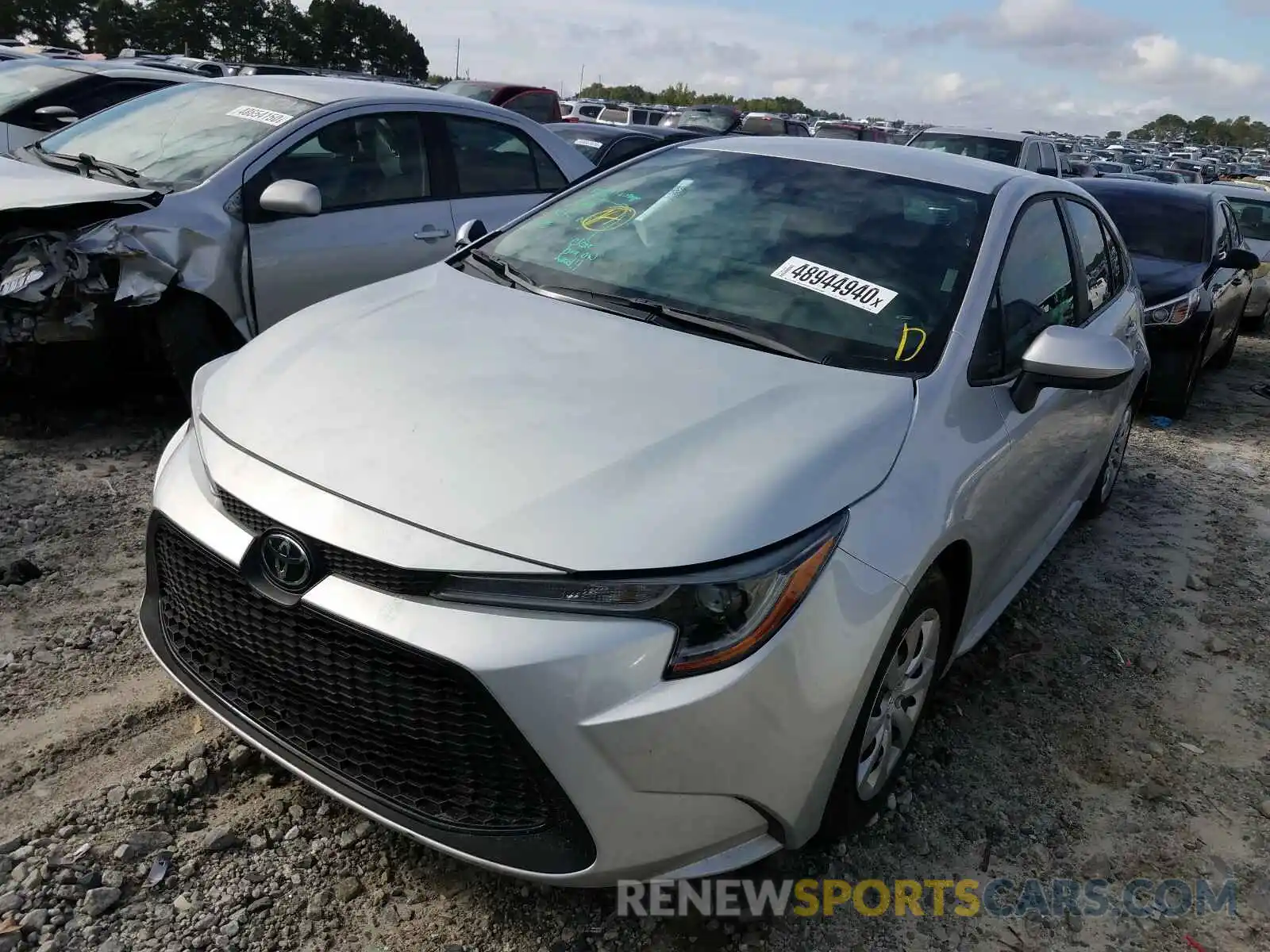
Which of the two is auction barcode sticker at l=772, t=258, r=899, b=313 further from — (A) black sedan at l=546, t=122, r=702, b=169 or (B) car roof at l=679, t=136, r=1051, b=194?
(A) black sedan at l=546, t=122, r=702, b=169

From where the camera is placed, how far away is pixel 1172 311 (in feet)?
22.4

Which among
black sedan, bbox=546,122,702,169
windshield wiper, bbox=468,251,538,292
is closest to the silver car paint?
windshield wiper, bbox=468,251,538,292

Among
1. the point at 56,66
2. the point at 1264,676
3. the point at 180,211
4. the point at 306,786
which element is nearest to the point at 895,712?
the point at 306,786

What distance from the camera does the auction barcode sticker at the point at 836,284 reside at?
9.27 ft

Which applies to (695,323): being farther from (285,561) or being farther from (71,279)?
(71,279)

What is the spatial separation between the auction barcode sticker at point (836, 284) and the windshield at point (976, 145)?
36.3 feet

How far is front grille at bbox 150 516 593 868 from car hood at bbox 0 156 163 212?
258 centimetres

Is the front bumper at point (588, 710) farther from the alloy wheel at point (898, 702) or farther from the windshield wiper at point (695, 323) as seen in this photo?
the windshield wiper at point (695, 323)

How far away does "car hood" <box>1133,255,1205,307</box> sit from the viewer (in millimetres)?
6938

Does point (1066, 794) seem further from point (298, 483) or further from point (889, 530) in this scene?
point (298, 483)

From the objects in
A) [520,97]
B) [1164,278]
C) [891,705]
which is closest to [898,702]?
[891,705]

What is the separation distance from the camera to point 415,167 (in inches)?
208

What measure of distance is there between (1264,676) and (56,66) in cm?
876

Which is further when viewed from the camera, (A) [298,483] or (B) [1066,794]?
(B) [1066,794]
